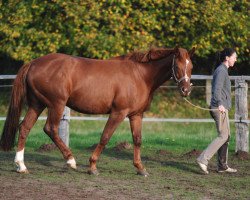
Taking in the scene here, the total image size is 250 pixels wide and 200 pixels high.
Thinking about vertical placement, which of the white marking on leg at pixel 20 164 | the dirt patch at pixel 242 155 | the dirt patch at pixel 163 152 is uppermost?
the white marking on leg at pixel 20 164

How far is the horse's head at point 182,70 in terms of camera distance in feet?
27.6

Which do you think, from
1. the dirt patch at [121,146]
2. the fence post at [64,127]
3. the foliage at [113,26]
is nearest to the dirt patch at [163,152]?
the dirt patch at [121,146]

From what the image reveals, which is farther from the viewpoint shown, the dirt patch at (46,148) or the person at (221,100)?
the dirt patch at (46,148)

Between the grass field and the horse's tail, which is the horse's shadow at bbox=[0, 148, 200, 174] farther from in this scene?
the horse's tail

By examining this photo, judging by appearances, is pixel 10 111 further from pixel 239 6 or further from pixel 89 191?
pixel 239 6

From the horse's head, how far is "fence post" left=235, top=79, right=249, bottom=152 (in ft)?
9.20

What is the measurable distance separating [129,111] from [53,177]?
4.38 ft

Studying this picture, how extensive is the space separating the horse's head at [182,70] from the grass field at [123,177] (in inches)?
45.4

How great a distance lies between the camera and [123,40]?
56.4 ft

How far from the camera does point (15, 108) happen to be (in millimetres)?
8859

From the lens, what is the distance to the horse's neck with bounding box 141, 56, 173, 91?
8.77m

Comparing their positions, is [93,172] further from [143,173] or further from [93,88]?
[93,88]

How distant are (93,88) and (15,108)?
3.67 feet

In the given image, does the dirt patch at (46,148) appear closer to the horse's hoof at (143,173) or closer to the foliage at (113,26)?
the horse's hoof at (143,173)
